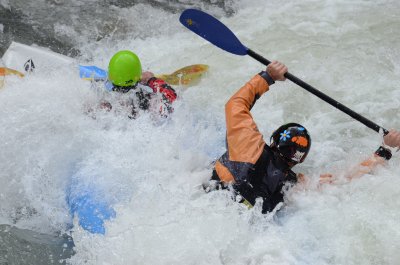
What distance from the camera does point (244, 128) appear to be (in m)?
3.23

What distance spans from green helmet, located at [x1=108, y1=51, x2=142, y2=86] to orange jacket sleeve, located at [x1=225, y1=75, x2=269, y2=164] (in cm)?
127

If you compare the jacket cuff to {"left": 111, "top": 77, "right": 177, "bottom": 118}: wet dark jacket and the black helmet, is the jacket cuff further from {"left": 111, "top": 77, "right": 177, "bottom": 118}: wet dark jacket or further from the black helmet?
{"left": 111, "top": 77, "right": 177, "bottom": 118}: wet dark jacket

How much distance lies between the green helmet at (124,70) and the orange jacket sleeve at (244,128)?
4.17 feet

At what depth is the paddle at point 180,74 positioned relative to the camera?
539 cm

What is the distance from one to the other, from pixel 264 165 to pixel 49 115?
2102 millimetres

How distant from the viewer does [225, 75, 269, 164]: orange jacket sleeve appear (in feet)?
10.4

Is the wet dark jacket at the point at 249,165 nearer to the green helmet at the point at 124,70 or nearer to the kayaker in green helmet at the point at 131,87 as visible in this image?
the kayaker in green helmet at the point at 131,87

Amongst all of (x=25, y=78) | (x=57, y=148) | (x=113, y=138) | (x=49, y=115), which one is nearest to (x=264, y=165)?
(x=113, y=138)

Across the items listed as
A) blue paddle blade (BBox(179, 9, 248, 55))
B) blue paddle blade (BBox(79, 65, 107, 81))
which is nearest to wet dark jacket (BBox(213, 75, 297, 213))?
blue paddle blade (BBox(179, 9, 248, 55))

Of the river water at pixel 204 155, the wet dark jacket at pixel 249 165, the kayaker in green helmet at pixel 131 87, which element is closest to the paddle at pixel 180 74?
the river water at pixel 204 155

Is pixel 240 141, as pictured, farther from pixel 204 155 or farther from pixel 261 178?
pixel 204 155

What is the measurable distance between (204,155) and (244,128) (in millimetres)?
971

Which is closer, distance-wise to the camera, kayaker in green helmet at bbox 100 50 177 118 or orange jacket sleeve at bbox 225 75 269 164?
orange jacket sleeve at bbox 225 75 269 164

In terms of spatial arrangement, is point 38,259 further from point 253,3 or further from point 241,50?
point 253,3
